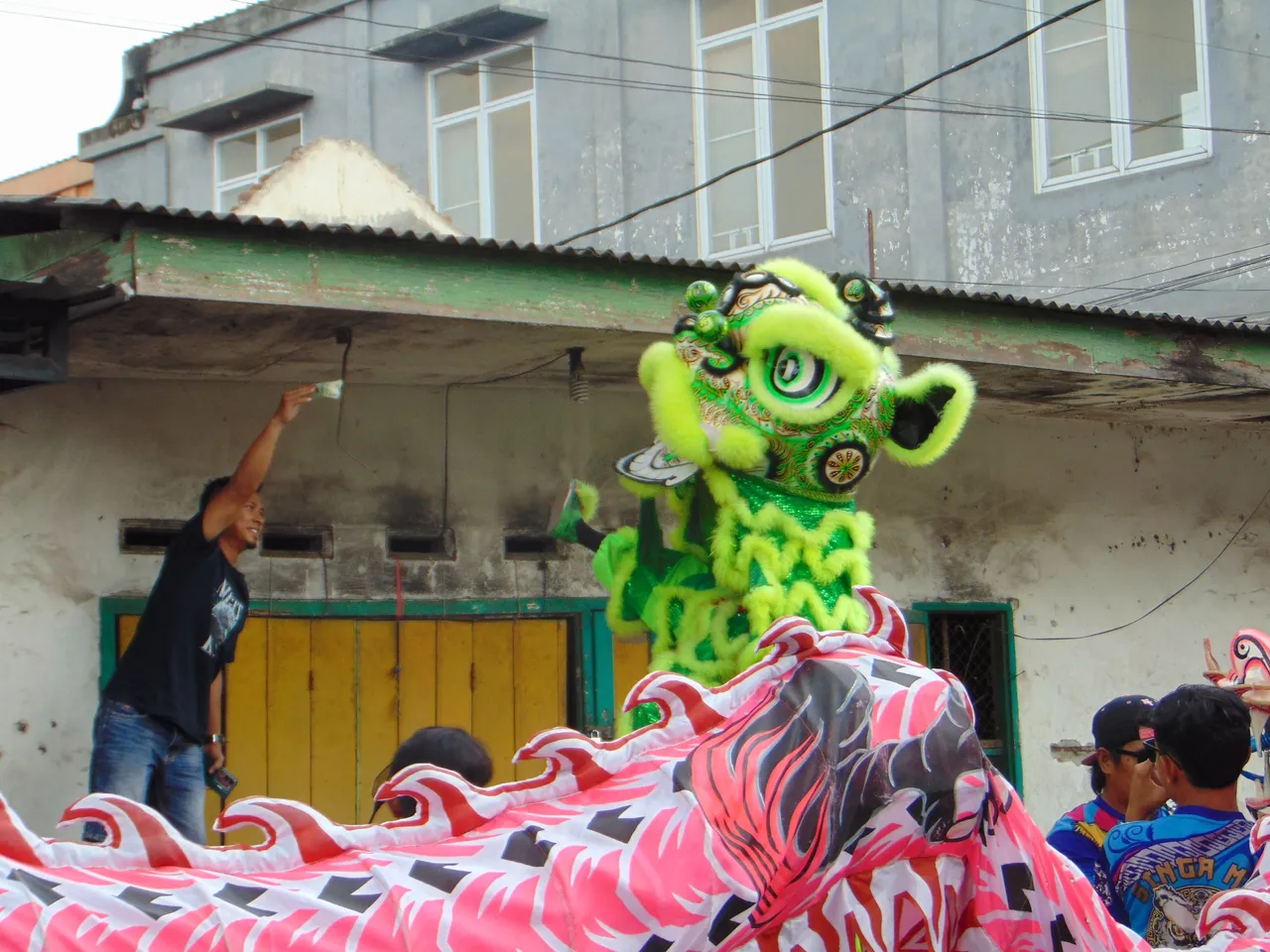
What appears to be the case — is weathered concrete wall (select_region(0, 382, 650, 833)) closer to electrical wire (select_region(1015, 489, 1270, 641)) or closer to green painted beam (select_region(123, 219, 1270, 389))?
green painted beam (select_region(123, 219, 1270, 389))

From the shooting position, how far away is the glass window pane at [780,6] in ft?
44.8

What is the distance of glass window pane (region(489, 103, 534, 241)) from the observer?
14.9m

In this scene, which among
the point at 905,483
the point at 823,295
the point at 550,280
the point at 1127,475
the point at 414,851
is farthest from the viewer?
the point at 1127,475

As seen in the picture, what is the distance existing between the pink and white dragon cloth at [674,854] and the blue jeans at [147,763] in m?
3.46

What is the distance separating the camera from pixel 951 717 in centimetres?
197

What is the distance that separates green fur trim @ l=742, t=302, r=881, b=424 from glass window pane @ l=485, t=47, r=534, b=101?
12369 mm

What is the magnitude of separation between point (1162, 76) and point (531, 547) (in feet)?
23.5

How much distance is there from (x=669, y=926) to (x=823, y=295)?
5.79ft

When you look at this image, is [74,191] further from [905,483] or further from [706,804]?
[706,804]

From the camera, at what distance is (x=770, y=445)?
3.16 meters

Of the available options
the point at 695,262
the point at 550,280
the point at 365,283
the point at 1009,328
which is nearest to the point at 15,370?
the point at 365,283

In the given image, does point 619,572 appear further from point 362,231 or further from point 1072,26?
point 1072,26

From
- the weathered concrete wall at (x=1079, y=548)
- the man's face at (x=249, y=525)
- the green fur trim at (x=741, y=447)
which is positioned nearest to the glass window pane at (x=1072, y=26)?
the weathered concrete wall at (x=1079, y=548)

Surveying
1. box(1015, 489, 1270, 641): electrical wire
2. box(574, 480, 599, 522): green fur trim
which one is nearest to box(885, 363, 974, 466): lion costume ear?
box(574, 480, 599, 522): green fur trim
